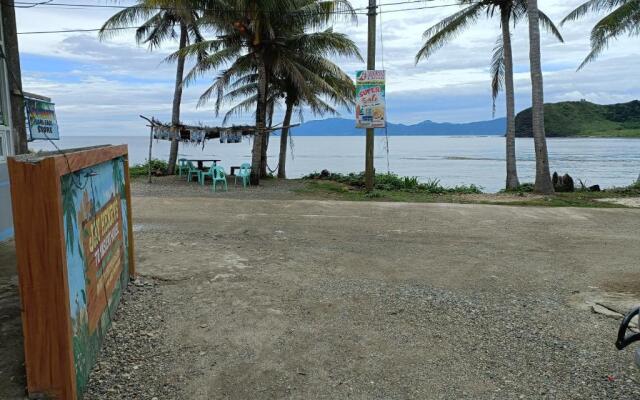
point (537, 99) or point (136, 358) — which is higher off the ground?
point (537, 99)

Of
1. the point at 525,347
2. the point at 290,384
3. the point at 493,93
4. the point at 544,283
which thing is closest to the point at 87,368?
the point at 290,384

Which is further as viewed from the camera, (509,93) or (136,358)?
(509,93)

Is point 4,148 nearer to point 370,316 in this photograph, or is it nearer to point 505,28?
point 370,316

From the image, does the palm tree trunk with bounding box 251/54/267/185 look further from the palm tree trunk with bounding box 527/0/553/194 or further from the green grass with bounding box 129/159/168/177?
the palm tree trunk with bounding box 527/0/553/194

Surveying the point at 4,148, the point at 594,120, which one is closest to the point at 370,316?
the point at 4,148

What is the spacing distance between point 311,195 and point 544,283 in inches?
386

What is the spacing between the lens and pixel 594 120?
4190 inches

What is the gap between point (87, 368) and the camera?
10.2 feet

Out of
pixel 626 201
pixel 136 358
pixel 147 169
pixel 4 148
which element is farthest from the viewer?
pixel 147 169

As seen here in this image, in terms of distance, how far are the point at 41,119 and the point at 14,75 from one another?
38.3 inches

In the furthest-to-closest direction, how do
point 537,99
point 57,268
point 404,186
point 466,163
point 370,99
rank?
point 466,163 < point 404,186 < point 537,99 < point 370,99 < point 57,268

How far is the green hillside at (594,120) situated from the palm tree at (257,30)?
96.3 meters

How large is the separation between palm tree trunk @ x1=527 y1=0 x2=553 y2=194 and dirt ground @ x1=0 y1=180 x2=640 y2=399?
7.14m

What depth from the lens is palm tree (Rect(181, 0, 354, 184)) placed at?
1583cm
